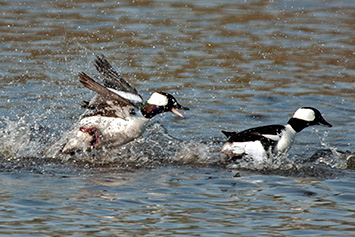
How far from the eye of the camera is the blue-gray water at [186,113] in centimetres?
650

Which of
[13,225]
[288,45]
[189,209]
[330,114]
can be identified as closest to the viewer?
[13,225]

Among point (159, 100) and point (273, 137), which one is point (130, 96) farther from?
point (273, 137)

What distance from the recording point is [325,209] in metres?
6.77

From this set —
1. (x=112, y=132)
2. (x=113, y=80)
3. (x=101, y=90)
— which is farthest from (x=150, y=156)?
(x=113, y=80)

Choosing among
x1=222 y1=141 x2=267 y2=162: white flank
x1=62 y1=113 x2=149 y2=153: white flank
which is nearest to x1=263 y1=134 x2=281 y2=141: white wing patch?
x1=222 y1=141 x2=267 y2=162: white flank

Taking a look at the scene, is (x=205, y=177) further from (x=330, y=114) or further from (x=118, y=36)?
(x=118, y=36)

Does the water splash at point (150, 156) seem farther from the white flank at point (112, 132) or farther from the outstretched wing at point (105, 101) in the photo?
the outstretched wing at point (105, 101)

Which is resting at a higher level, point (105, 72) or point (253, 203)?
point (105, 72)

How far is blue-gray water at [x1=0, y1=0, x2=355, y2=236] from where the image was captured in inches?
256

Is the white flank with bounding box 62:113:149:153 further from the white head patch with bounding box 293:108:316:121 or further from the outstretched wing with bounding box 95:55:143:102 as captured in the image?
the white head patch with bounding box 293:108:316:121

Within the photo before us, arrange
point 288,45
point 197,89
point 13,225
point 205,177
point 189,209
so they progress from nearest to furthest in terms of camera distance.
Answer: point 13,225 → point 189,209 → point 205,177 → point 197,89 → point 288,45

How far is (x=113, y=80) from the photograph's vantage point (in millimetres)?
9391

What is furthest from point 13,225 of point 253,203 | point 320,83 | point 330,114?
point 320,83

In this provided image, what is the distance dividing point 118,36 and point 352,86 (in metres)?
4.80
